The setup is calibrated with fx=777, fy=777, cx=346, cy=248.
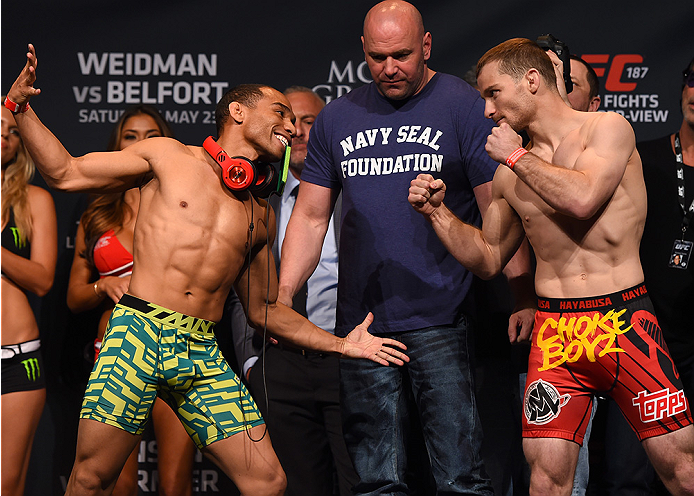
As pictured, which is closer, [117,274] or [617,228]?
[617,228]

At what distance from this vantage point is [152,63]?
4031mm

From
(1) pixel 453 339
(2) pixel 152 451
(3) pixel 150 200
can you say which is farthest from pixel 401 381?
(2) pixel 152 451

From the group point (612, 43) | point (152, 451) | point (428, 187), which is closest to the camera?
point (428, 187)

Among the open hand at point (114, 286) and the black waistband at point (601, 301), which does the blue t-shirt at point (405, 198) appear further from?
the open hand at point (114, 286)

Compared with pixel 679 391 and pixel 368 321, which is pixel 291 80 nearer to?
pixel 368 321

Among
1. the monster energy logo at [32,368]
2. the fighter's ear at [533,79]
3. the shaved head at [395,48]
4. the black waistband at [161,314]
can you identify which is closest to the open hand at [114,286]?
the monster energy logo at [32,368]

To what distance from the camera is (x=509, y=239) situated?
9.00ft

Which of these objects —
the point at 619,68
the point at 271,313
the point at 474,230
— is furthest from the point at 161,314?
the point at 619,68

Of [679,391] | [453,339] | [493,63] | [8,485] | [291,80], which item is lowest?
[8,485]

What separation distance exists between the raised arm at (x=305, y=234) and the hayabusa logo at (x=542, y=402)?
1.01 meters

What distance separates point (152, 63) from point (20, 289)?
4.33ft

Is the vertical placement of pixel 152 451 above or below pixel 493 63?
below

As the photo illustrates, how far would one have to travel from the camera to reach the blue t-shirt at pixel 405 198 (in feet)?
9.35

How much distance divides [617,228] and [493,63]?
68 centimetres
